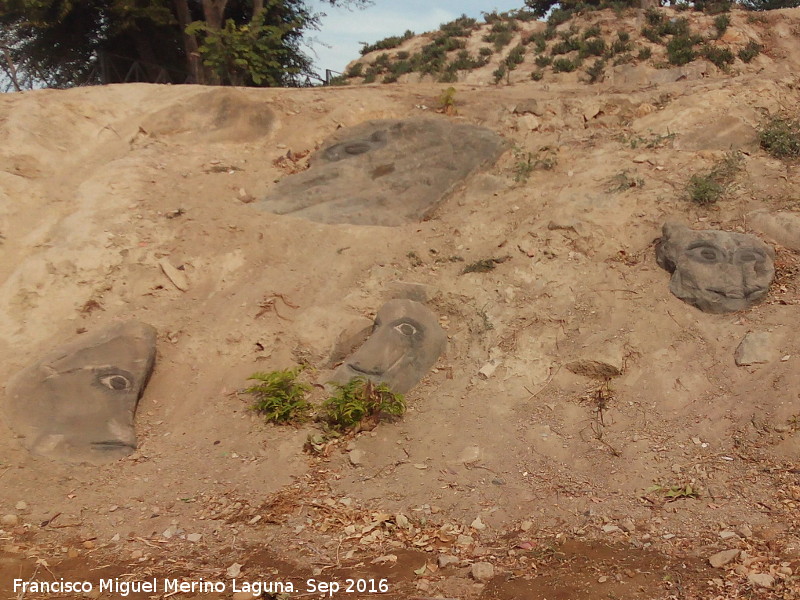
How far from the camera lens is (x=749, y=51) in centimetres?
1142

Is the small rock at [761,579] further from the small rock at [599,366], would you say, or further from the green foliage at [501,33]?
the green foliage at [501,33]

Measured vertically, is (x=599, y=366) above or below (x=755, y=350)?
below

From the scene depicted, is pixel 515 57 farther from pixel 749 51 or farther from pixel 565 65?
pixel 749 51

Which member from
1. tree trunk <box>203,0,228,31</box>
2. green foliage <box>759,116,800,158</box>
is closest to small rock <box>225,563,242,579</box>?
green foliage <box>759,116,800,158</box>

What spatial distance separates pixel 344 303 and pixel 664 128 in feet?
13.3

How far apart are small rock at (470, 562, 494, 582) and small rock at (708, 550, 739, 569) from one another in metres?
1.08

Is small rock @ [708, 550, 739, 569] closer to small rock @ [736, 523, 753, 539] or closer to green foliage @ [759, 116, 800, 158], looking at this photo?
small rock @ [736, 523, 753, 539]

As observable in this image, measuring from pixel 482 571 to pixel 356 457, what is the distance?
1.44 meters

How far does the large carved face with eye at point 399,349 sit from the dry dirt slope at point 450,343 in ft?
0.58

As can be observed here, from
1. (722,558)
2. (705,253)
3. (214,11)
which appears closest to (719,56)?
(705,253)

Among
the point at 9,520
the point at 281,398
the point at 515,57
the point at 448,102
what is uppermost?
the point at 515,57

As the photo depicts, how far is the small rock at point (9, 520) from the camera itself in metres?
4.19

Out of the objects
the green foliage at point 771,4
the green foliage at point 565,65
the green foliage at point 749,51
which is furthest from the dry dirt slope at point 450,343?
the green foliage at point 771,4

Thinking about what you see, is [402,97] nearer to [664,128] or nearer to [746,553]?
[664,128]
